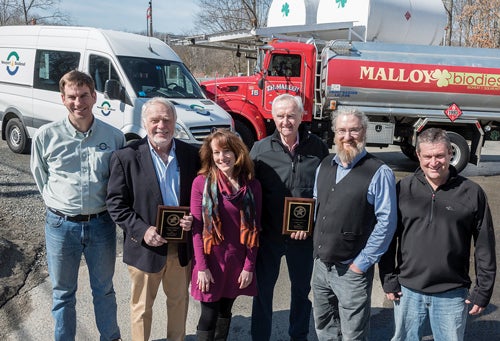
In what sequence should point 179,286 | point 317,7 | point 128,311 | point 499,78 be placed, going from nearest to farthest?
point 179,286
point 128,311
point 499,78
point 317,7

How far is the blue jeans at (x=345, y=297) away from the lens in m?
2.64

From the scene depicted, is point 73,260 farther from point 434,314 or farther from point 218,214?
point 434,314

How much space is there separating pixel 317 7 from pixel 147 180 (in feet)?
32.6

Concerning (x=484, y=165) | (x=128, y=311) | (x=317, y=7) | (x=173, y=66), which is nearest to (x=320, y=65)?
(x=317, y=7)

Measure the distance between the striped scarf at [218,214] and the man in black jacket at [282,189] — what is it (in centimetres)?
22

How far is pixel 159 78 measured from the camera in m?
8.08

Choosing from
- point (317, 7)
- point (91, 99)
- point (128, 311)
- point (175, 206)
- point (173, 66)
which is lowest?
point (128, 311)

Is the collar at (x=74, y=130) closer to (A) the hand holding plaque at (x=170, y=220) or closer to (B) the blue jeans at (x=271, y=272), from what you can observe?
(A) the hand holding plaque at (x=170, y=220)

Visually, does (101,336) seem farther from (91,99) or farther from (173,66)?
(173,66)

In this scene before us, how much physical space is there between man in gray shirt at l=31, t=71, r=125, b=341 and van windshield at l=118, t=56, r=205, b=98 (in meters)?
4.82

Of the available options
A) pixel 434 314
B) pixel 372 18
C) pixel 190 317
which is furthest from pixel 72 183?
pixel 372 18

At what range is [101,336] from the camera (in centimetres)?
318

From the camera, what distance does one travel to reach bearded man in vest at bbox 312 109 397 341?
8.32 ft

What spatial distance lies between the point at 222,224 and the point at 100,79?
6.05 meters
